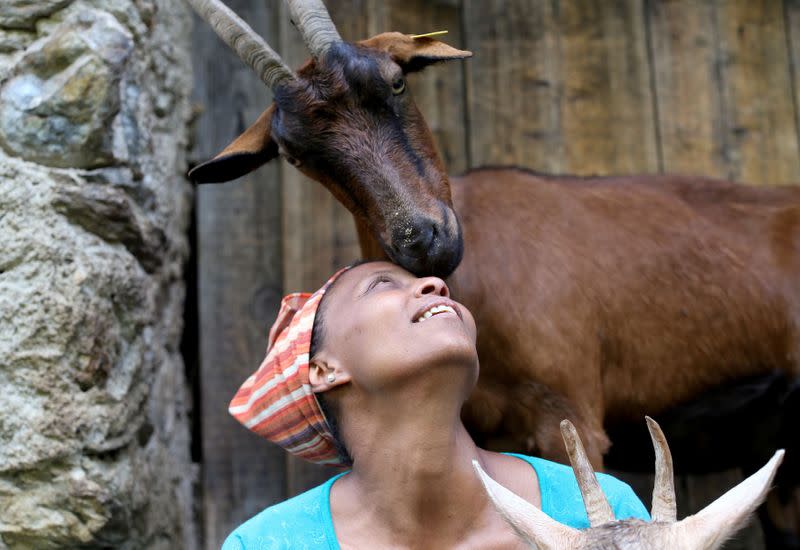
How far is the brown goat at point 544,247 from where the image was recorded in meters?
2.91

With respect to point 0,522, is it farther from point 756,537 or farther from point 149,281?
point 756,537

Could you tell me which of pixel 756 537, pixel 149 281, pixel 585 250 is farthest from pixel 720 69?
pixel 149 281

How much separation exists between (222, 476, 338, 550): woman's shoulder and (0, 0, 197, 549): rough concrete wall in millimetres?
525

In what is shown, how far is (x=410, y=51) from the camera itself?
3.19 m

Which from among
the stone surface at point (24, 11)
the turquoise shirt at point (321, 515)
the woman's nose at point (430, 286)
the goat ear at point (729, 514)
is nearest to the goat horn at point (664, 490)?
the goat ear at point (729, 514)

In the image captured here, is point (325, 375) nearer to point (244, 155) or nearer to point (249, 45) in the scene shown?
point (244, 155)

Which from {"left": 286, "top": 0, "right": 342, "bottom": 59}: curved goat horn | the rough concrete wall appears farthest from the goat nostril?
the rough concrete wall

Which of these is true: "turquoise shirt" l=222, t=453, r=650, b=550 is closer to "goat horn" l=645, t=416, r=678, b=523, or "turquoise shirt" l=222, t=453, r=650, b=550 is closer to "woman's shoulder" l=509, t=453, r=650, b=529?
"woman's shoulder" l=509, t=453, r=650, b=529

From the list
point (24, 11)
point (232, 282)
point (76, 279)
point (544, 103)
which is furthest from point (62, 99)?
point (544, 103)

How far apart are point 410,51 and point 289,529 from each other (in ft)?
5.09

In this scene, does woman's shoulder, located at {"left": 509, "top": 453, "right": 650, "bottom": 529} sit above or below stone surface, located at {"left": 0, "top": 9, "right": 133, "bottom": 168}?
below

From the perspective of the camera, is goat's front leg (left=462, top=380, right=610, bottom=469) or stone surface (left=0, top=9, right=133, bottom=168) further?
goat's front leg (left=462, top=380, right=610, bottom=469)

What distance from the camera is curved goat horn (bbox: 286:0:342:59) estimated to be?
9.72ft

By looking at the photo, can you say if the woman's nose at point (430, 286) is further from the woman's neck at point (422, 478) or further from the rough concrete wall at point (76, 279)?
the rough concrete wall at point (76, 279)
